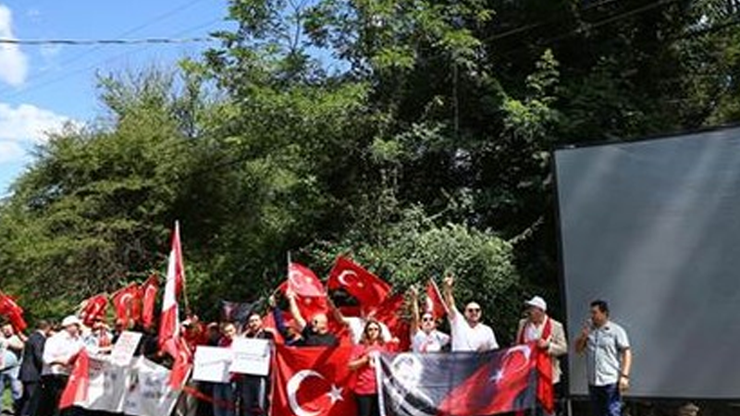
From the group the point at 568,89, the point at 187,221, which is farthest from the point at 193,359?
the point at 187,221

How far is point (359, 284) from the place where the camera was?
14852 millimetres

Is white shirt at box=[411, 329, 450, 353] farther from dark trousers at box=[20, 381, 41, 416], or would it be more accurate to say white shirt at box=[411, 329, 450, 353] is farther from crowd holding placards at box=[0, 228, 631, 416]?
dark trousers at box=[20, 381, 41, 416]

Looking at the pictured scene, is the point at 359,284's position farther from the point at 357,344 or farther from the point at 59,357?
the point at 59,357

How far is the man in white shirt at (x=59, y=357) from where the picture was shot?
1475cm

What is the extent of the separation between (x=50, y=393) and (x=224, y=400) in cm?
365

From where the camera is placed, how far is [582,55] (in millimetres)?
20438

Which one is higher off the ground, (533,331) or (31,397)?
(533,331)

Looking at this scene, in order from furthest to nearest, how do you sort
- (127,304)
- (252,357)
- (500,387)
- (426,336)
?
(127,304) → (252,357) → (426,336) → (500,387)

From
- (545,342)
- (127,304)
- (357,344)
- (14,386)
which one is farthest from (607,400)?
(14,386)

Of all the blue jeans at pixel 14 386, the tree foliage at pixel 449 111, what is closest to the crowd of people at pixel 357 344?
the blue jeans at pixel 14 386

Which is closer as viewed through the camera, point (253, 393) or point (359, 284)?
point (253, 393)

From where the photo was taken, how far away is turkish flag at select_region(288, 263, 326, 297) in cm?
1313

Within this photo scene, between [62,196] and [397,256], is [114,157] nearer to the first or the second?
[62,196]

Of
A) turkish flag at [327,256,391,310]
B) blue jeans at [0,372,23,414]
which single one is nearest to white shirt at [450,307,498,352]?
turkish flag at [327,256,391,310]
